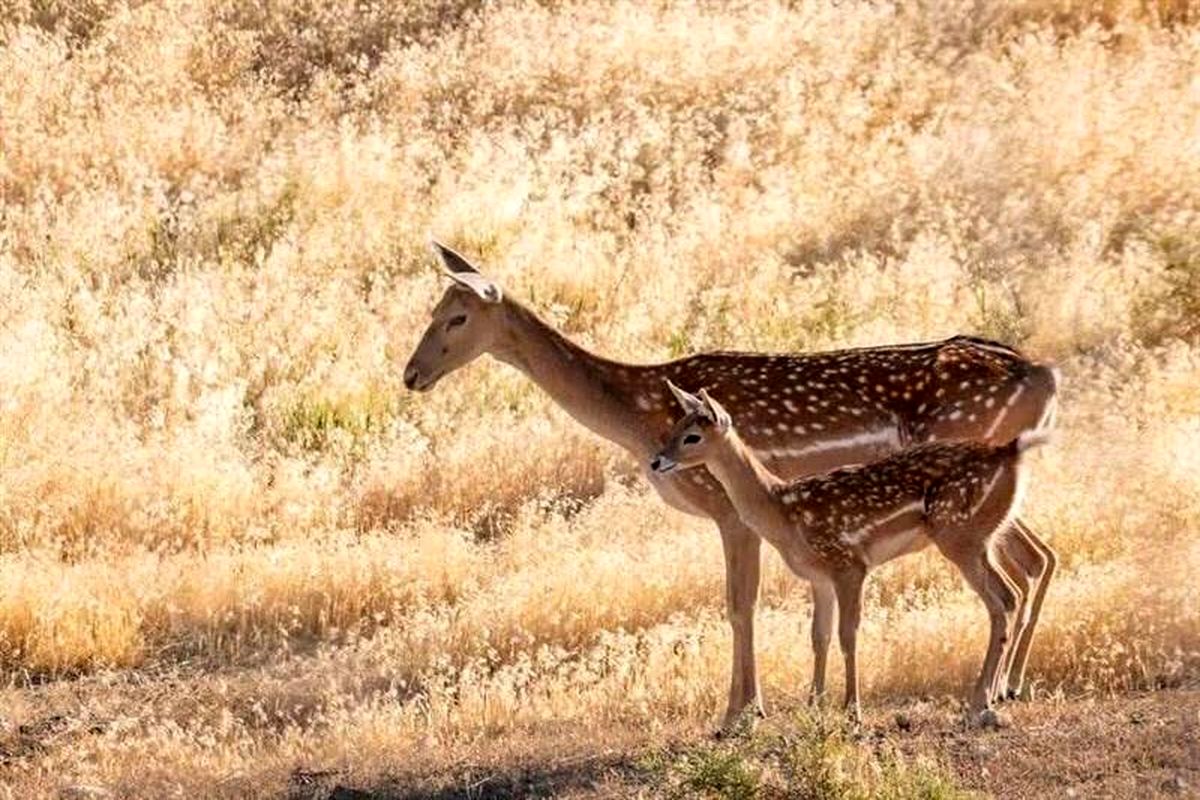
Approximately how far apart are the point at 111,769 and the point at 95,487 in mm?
4887

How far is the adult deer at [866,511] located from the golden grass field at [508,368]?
1.90 ft

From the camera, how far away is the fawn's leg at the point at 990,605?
1161 cm

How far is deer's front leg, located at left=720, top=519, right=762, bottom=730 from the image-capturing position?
12.1 metres

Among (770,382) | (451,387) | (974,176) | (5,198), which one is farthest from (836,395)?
(5,198)

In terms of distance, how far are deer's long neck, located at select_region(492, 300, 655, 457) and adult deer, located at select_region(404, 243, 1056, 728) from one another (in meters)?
0.01

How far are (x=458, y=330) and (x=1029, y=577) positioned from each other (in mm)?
3284

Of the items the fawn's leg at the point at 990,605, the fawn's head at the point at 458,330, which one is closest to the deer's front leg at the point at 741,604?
the fawn's leg at the point at 990,605

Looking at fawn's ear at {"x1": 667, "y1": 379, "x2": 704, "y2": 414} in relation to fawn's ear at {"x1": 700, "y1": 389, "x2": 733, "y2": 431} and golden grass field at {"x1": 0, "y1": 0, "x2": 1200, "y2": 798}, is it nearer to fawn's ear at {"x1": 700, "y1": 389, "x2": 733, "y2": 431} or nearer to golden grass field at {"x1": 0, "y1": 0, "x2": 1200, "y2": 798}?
fawn's ear at {"x1": 700, "y1": 389, "x2": 733, "y2": 431}

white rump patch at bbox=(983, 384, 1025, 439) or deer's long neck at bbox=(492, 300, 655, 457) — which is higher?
deer's long neck at bbox=(492, 300, 655, 457)

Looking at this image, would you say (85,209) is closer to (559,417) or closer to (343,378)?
(343,378)

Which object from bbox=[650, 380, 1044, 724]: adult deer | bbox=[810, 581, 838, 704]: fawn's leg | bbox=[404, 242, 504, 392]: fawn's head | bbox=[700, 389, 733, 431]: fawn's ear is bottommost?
bbox=[810, 581, 838, 704]: fawn's leg

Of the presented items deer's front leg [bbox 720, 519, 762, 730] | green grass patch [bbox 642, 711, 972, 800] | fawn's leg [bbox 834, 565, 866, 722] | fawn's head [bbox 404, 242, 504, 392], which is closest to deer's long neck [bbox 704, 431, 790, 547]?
fawn's leg [bbox 834, 565, 866, 722]

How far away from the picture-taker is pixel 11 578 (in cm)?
1502

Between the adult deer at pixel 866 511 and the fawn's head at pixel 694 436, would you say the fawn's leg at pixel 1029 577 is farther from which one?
the fawn's head at pixel 694 436
